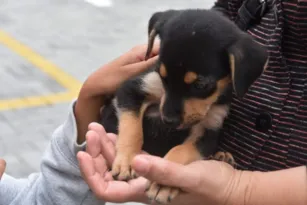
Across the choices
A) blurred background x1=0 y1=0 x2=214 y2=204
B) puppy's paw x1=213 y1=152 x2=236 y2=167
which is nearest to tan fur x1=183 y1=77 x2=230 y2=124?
puppy's paw x1=213 y1=152 x2=236 y2=167

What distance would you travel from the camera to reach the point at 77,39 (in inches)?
185

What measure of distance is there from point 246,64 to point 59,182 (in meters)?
0.75

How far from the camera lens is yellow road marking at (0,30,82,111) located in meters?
3.65

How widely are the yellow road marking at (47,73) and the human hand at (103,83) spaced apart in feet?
5.85

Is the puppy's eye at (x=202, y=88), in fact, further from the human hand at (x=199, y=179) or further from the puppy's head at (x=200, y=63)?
the human hand at (x=199, y=179)

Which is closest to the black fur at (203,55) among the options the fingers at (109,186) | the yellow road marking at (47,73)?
the fingers at (109,186)

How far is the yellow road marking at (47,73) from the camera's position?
365cm

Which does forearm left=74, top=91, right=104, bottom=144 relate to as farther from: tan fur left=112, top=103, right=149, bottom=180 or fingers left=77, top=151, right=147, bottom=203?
fingers left=77, top=151, right=147, bottom=203

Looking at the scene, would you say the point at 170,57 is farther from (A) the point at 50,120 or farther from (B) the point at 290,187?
(A) the point at 50,120

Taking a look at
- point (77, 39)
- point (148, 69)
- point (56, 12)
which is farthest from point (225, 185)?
point (56, 12)

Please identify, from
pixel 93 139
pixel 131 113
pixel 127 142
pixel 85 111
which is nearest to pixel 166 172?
pixel 93 139

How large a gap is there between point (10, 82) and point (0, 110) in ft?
1.32

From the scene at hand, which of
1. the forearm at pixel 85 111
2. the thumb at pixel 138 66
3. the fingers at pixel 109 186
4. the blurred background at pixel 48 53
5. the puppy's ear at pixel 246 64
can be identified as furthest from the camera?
the blurred background at pixel 48 53

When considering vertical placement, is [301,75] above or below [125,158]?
above
